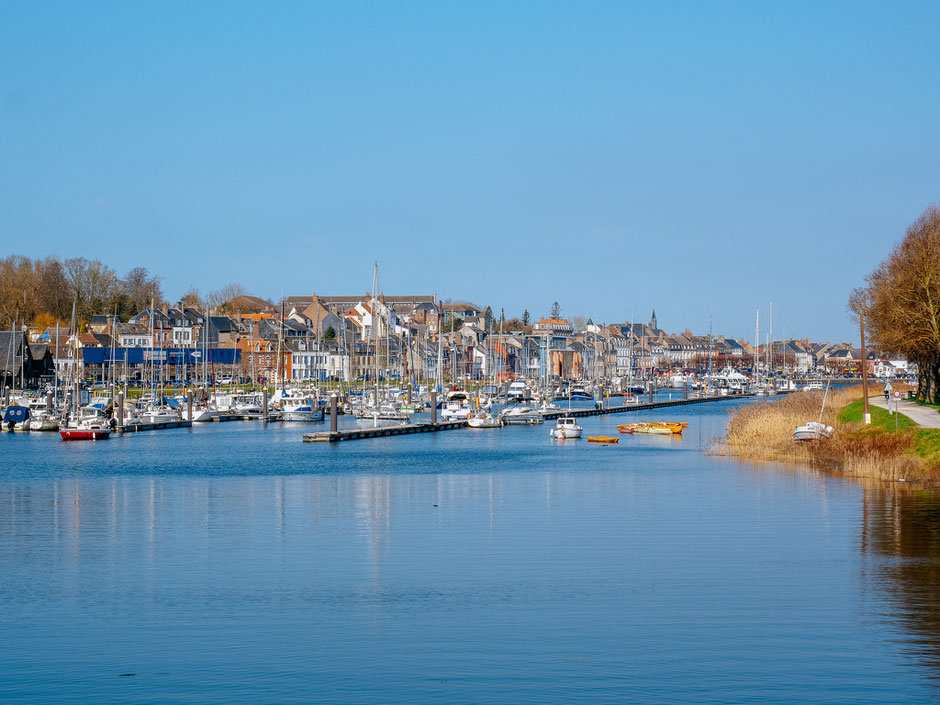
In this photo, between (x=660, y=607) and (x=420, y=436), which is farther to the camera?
(x=420, y=436)

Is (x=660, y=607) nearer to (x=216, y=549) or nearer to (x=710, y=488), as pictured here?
(x=216, y=549)

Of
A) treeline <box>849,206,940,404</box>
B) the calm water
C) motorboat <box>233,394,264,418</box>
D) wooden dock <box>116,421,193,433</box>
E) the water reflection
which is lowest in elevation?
the calm water

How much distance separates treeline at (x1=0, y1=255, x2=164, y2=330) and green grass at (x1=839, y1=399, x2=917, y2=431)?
111m

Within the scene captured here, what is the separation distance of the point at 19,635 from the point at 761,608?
53.3 ft

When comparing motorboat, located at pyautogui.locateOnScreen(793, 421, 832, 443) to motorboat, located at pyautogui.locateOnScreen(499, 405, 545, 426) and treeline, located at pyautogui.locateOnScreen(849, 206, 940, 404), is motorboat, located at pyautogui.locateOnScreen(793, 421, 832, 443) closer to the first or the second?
treeline, located at pyautogui.locateOnScreen(849, 206, 940, 404)

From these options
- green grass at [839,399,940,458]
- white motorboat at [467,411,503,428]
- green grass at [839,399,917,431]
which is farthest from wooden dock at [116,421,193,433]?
green grass at [839,399,940,458]

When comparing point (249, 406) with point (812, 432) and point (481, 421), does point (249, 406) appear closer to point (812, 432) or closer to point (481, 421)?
point (481, 421)

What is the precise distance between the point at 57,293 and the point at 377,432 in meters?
97.2

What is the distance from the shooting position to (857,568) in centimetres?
3231

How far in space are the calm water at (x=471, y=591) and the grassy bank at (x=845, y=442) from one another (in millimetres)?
2493

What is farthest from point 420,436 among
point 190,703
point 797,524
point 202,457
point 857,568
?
point 190,703

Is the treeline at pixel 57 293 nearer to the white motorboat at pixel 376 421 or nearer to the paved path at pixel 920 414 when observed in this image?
the white motorboat at pixel 376 421

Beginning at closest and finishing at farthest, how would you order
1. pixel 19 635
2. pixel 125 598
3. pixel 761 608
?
pixel 19 635
pixel 761 608
pixel 125 598

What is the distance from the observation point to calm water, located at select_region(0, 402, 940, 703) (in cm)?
2177
